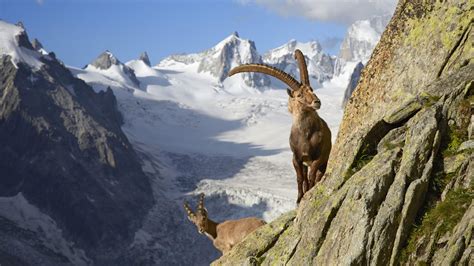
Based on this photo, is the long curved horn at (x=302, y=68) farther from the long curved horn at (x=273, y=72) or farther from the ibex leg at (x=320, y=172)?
the ibex leg at (x=320, y=172)

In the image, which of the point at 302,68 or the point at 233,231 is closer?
the point at 302,68

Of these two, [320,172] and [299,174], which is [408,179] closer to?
[299,174]

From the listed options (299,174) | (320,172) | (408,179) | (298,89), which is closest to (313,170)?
(299,174)

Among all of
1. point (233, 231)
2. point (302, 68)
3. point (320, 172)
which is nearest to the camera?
point (320, 172)

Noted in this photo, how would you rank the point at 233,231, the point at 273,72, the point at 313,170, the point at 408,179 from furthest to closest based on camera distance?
1. the point at 233,231
2. the point at 273,72
3. the point at 313,170
4. the point at 408,179

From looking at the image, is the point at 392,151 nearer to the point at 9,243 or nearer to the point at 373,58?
the point at 373,58

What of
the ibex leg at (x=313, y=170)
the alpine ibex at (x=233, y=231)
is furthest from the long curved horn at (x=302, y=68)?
the alpine ibex at (x=233, y=231)

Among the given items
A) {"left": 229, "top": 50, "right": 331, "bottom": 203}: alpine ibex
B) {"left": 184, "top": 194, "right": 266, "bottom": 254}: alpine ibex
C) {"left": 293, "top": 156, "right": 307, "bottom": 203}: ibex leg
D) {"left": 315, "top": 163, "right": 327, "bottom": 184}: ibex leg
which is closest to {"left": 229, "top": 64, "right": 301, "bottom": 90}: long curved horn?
{"left": 229, "top": 50, "right": 331, "bottom": 203}: alpine ibex

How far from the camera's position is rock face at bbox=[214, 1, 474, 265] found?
9.45 m

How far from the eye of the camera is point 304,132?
13.6 metres

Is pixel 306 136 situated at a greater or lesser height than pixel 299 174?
greater

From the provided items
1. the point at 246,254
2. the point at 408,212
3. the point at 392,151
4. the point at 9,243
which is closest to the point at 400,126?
the point at 392,151

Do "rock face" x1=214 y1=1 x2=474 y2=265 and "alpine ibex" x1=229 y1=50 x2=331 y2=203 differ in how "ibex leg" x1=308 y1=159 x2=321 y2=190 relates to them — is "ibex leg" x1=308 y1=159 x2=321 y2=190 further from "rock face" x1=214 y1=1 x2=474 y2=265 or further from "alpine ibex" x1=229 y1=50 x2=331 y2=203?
"rock face" x1=214 y1=1 x2=474 y2=265

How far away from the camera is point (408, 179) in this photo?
9.91 metres
